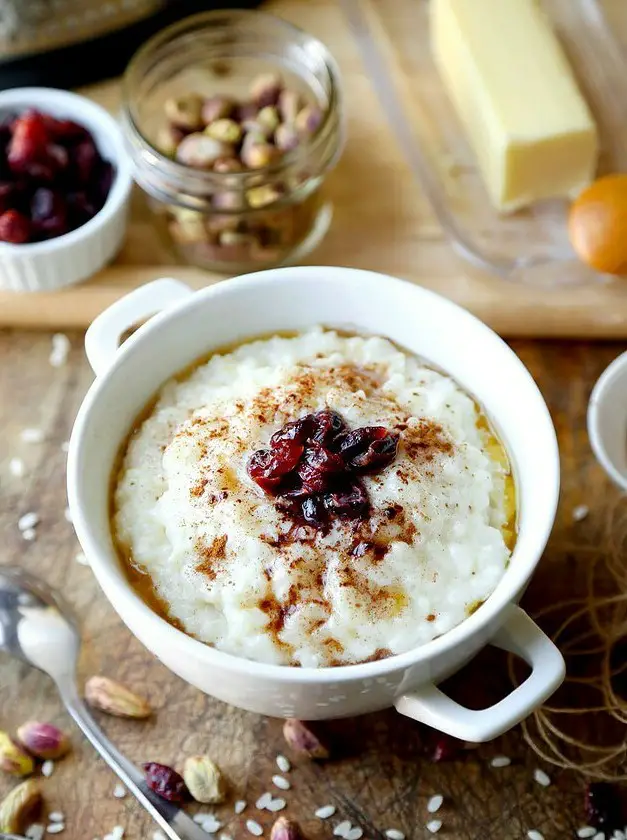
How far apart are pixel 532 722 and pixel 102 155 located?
1800mm

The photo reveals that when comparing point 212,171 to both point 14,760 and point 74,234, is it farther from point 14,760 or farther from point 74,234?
point 14,760

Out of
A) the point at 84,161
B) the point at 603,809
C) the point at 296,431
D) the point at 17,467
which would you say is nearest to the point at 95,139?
the point at 84,161

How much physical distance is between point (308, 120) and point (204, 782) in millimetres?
1701

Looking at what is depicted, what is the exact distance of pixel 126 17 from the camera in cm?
303

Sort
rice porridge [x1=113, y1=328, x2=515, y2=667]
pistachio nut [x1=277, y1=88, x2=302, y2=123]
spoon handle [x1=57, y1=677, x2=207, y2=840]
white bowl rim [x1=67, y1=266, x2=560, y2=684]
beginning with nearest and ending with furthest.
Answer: white bowl rim [x1=67, y1=266, x2=560, y2=684] < rice porridge [x1=113, y1=328, x2=515, y2=667] < spoon handle [x1=57, y1=677, x2=207, y2=840] < pistachio nut [x1=277, y1=88, x2=302, y2=123]

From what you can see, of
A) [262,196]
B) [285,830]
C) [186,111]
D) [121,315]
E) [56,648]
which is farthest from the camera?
[186,111]

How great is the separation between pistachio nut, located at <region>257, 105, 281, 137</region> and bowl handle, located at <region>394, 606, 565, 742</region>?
158 centimetres

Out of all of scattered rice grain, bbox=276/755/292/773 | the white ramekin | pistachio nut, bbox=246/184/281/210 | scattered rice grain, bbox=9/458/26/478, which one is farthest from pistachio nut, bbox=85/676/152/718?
pistachio nut, bbox=246/184/281/210

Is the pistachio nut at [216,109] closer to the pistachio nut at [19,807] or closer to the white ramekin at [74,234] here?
the white ramekin at [74,234]

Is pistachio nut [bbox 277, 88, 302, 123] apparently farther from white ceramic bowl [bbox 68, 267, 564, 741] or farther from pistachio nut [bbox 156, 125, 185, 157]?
white ceramic bowl [bbox 68, 267, 564, 741]

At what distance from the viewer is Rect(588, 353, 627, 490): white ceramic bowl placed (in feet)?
7.74

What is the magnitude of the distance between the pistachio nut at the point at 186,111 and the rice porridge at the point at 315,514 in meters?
1.08

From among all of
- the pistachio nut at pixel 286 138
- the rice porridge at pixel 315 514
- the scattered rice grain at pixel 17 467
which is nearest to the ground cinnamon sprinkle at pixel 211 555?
the rice porridge at pixel 315 514

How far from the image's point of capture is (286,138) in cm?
280
